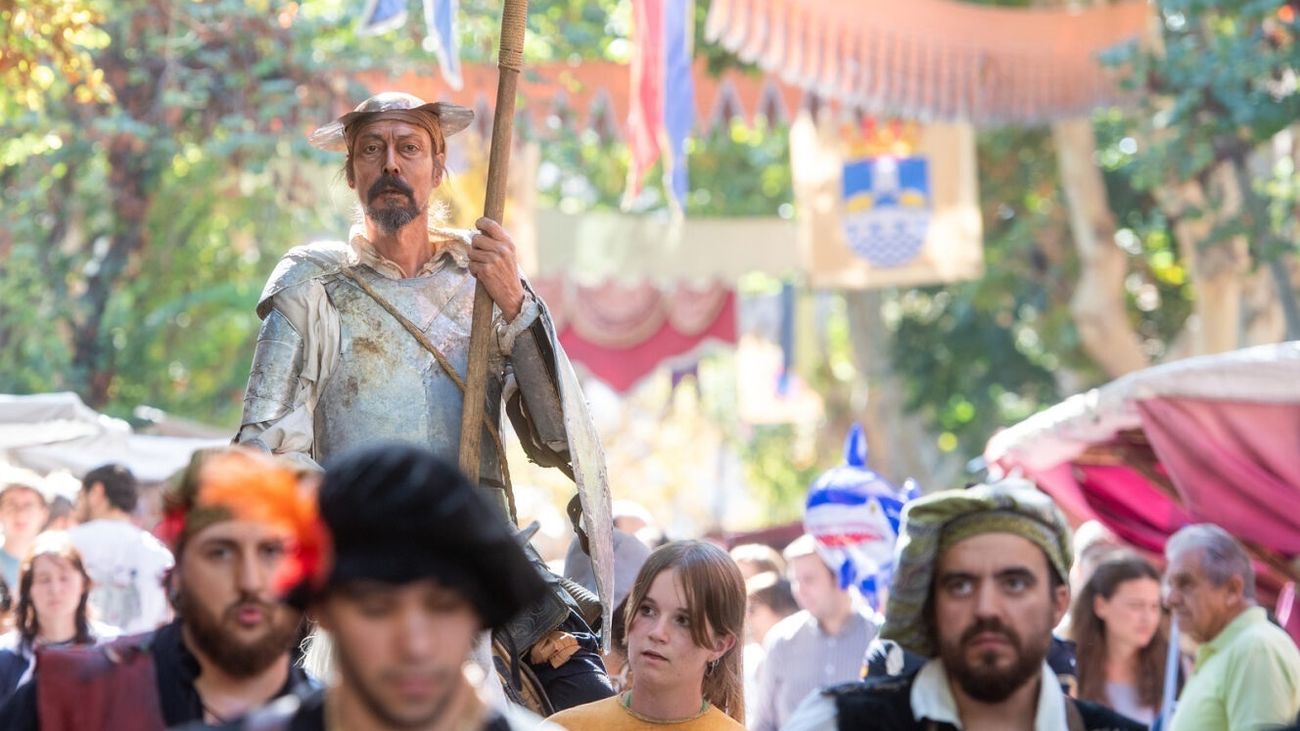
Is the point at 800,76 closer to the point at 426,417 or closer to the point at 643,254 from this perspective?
the point at 643,254

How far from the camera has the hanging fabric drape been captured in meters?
15.3

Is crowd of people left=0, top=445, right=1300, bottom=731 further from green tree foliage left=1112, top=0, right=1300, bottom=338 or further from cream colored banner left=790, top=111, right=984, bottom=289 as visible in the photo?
cream colored banner left=790, top=111, right=984, bottom=289

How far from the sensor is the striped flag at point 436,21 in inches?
489


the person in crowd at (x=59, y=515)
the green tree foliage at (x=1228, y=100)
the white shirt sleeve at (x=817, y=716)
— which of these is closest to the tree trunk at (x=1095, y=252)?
the green tree foliage at (x=1228, y=100)

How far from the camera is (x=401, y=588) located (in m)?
3.11

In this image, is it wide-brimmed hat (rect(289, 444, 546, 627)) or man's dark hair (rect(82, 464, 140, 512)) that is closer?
wide-brimmed hat (rect(289, 444, 546, 627))

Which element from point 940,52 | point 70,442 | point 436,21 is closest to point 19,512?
point 70,442

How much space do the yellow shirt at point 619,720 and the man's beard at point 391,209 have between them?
141 cm

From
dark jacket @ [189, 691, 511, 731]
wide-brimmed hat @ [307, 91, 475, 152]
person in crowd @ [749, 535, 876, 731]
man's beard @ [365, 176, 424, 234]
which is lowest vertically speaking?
person in crowd @ [749, 535, 876, 731]

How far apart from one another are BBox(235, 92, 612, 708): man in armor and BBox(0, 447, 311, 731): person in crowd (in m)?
1.93

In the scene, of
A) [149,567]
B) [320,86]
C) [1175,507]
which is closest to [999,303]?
[320,86]

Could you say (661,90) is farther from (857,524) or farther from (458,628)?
(458,628)

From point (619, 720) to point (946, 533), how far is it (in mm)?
1657

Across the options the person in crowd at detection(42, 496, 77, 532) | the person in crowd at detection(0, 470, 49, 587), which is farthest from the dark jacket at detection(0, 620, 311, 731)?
the person in crowd at detection(42, 496, 77, 532)
